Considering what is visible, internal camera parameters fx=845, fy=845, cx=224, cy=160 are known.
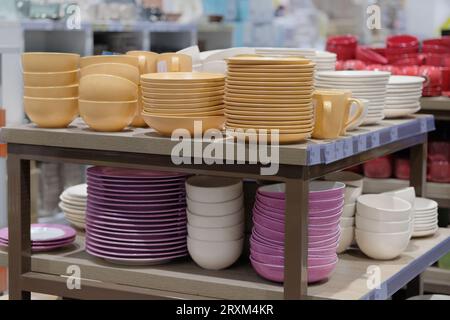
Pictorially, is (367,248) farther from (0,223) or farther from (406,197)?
(0,223)

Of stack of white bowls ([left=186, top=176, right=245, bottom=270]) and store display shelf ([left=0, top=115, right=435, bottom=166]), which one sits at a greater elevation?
store display shelf ([left=0, top=115, right=435, bottom=166])

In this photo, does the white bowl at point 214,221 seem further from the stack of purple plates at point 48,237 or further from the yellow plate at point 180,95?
the stack of purple plates at point 48,237

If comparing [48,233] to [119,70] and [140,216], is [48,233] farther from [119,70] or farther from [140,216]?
[119,70]

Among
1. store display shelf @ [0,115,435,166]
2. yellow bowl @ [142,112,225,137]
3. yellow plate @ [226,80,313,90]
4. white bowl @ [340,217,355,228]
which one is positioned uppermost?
yellow plate @ [226,80,313,90]

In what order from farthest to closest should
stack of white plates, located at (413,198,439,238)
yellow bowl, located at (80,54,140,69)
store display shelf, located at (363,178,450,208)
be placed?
store display shelf, located at (363,178,450,208) < stack of white plates, located at (413,198,439,238) < yellow bowl, located at (80,54,140,69)

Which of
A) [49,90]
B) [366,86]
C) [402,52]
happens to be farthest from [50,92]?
[402,52]

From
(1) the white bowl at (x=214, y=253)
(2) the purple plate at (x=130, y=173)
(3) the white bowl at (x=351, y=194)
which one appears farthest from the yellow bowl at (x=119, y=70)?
(3) the white bowl at (x=351, y=194)

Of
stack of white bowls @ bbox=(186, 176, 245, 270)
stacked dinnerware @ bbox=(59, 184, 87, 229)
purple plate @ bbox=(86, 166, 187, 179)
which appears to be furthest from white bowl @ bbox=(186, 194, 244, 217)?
stacked dinnerware @ bbox=(59, 184, 87, 229)

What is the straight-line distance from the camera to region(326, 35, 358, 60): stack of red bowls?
3652 millimetres

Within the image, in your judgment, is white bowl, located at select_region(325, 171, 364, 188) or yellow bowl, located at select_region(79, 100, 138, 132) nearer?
yellow bowl, located at select_region(79, 100, 138, 132)

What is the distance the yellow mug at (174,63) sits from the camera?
235 centimetres

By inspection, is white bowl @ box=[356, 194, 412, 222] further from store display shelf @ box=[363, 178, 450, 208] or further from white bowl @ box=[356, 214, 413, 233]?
store display shelf @ box=[363, 178, 450, 208]

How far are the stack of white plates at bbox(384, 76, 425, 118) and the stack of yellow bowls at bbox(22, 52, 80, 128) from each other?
1.00 metres
